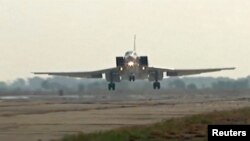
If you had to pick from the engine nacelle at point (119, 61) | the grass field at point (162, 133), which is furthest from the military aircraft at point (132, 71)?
the grass field at point (162, 133)

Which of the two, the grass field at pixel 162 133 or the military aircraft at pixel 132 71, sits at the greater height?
the military aircraft at pixel 132 71

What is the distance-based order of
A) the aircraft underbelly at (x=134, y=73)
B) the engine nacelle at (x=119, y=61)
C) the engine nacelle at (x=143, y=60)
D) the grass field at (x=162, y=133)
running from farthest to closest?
the engine nacelle at (x=143, y=60) < the engine nacelle at (x=119, y=61) < the aircraft underbelly at (x=134, y=73) < the grass field at (x=162, y=133)

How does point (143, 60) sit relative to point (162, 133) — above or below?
above

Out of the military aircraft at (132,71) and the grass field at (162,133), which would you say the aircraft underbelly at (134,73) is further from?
the grass field at (162,133)

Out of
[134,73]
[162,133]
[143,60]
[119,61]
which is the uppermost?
[143,60]

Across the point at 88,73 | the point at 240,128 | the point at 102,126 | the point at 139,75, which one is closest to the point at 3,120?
the point at 102,126

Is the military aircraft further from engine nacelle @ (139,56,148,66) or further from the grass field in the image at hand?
the grass field

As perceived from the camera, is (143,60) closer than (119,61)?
No

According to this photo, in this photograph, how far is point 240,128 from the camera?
1708 centimetres

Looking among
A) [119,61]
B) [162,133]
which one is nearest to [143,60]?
[119,61]

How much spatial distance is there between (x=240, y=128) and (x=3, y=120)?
1548 centimetres

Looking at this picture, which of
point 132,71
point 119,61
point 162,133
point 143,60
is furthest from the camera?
point 143,60

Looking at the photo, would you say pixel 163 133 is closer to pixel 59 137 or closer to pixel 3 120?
pixel 59 137

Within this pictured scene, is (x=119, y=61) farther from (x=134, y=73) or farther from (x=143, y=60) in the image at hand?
(x=134, y=73)
